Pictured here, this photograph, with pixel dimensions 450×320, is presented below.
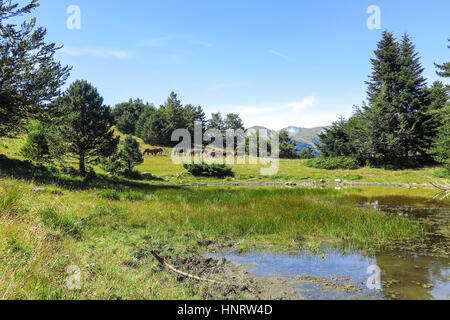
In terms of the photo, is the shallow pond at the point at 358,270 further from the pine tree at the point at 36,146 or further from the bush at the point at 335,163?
the bush at the point at 335,163

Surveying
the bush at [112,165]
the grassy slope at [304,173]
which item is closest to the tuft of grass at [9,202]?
the bush at [112,165]

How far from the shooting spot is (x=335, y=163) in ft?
129

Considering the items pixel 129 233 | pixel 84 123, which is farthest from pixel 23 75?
pixel 129 233

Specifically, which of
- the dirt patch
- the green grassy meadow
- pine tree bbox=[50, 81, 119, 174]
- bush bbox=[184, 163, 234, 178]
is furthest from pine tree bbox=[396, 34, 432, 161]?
the dirt patch

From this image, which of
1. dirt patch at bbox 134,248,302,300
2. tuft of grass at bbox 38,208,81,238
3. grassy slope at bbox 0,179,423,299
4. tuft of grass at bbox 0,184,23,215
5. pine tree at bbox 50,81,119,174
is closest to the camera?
grassy slope at bbox 0,179,423,299

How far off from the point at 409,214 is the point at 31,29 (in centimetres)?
2185

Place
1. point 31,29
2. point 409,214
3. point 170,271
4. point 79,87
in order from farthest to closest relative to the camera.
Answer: point 79,87
point 31,29
point 409,214
point 170,271

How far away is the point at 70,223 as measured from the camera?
7.59m

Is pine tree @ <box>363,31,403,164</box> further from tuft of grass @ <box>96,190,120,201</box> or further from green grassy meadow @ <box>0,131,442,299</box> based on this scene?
tuft of grass @ <box>96,190,120,201</box>

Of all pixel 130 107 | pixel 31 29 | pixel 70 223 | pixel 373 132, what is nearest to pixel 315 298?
pixel 70 223

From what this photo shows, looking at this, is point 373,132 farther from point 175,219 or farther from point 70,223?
point 70,223

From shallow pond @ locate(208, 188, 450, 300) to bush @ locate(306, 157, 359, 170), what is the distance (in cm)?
3164

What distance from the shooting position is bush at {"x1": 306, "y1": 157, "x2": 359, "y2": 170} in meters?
39.0

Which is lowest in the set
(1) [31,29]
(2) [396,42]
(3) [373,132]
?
(3) [373,132]
